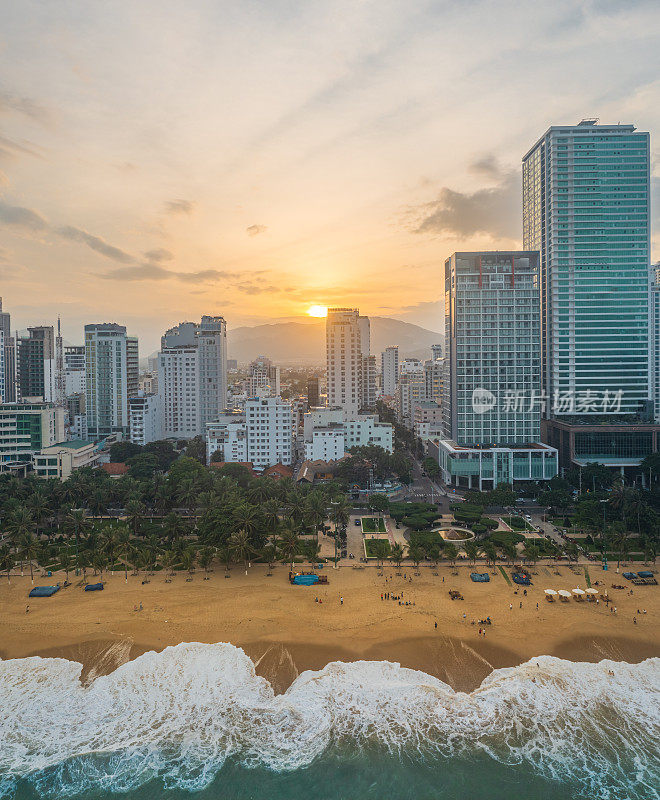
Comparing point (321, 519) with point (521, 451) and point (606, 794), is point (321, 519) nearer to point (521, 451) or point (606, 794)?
point (606, 794)

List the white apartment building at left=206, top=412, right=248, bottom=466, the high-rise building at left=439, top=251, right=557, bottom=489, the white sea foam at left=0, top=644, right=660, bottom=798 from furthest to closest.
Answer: the white apartment building at left=206, top=412, right=248, bottom=466, the high-rise building at left=439, top=251, right=557, bottom=489, the white sea foam at left=0, top=644, right=660, bottom=798

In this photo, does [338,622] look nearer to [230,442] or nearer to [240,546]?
[240,546]

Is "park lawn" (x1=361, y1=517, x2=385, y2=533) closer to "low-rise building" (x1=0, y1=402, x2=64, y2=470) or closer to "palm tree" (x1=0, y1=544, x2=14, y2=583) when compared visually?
"palm tree" (x1=0, y1=544, x2=14, y2=583)

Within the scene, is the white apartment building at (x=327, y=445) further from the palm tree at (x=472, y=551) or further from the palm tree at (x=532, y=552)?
the palm tree at (x=532, y=552)

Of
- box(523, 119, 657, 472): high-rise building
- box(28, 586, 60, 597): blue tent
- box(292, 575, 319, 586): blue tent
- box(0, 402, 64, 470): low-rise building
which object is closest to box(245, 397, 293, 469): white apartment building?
box(0, 402, 64, 470): low-rise building

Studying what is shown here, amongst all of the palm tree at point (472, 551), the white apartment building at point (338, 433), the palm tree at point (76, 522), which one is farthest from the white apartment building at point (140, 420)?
the palm tree at point (472, 551)

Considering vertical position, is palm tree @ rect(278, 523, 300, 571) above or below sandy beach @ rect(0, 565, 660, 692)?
above
